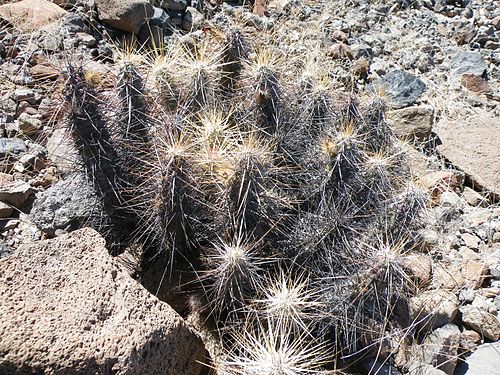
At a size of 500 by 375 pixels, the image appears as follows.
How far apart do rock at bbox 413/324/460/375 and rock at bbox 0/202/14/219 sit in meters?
2.33

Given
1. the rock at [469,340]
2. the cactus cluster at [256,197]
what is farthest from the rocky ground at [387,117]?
the cactus cluster at [256,197]

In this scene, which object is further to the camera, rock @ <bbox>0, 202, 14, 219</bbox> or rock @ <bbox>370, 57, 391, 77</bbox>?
rock @ <bbox>370, 57, 391, 77</bbox>

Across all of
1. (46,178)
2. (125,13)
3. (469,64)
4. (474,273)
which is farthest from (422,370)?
(125,13)

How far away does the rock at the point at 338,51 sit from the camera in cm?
511

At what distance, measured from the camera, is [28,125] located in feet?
12.8

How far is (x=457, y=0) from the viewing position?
20.3 ft

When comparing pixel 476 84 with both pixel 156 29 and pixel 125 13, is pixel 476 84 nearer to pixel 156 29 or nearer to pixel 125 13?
pixel 156 29

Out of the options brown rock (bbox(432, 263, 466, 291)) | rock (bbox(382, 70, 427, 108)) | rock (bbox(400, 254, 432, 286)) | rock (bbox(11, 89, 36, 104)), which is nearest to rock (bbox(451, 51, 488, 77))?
rock (bbox(382, 70, 427, 108))

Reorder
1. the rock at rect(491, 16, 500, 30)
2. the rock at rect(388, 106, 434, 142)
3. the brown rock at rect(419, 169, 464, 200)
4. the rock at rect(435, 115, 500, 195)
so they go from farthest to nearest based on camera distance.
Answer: the rock at rect(491, 16, 500, 30) < the rock at rect(388, 106, 434, 142) < the rock at rect(435, 115, 500, 195) < the brown rock at rect(419, 169, 464, 200)

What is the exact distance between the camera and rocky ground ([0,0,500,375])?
9.72 ft

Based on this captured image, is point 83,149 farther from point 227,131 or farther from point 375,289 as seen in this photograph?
point 375,289

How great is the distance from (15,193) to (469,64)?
3921mm

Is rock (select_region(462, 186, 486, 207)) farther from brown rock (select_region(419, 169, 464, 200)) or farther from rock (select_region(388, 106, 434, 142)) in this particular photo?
rock (select_region(388, 106, 434, 142))

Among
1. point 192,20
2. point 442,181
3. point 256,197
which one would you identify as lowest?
point 442,181
